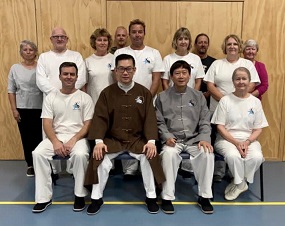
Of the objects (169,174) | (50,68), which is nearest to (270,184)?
(169,174)

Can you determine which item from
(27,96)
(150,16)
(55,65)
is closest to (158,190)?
(55,65)

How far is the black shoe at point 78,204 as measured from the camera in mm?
3436

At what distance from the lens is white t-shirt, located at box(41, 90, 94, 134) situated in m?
3.66

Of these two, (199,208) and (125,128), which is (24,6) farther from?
(199,208)

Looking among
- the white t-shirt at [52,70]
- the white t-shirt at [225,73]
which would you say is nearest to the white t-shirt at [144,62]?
the white t-shirt at [52,70]

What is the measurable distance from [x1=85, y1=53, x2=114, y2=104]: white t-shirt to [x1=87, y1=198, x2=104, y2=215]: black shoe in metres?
1.36

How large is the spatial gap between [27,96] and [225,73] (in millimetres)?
2519

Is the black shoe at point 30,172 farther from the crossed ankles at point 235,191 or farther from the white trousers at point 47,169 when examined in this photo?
the crossed ankles at point 235,191

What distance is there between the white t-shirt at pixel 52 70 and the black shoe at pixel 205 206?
1.98 metres

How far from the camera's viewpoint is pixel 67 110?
144 inches

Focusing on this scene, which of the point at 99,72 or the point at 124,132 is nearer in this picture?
the point at 124,132

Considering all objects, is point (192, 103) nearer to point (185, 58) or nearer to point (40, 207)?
point (185, 58)

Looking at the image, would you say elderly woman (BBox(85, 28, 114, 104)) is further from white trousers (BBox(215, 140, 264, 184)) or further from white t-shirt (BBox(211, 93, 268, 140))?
white trousers (BBox(215, 140, 264, 184))

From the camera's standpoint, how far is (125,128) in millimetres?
3600
